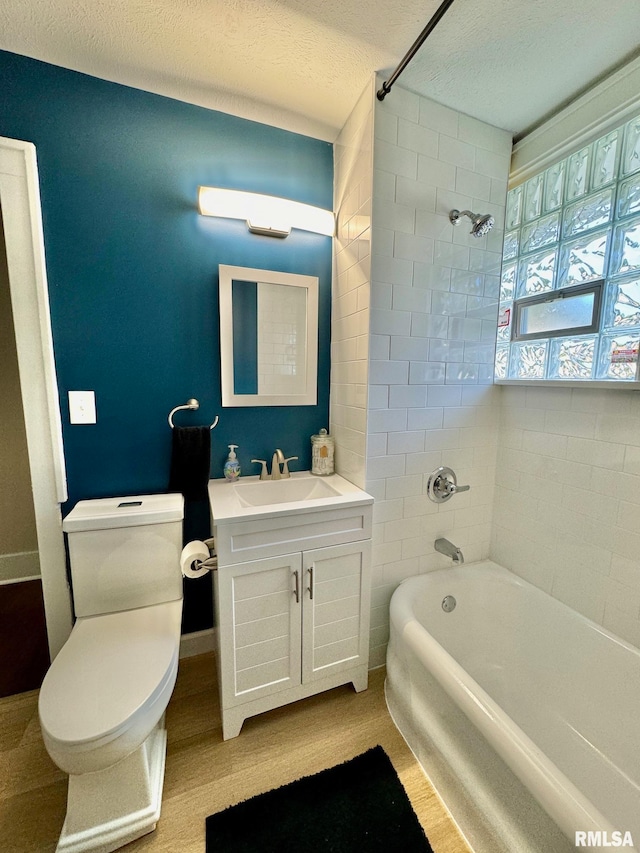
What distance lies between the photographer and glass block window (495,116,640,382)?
4.10ft

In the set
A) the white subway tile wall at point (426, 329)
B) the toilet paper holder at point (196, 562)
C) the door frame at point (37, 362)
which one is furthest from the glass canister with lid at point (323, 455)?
the door frame at point (37, 362)

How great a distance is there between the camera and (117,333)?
1.42m

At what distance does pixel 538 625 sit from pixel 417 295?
154 cm

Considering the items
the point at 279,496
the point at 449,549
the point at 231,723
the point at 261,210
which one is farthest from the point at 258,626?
the point at 261,210

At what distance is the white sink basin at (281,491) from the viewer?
1.57 m

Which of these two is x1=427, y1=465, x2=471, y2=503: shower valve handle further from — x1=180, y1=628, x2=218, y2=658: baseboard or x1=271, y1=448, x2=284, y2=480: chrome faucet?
x1=180, y1=628, x2=218, y2=658: baseboard

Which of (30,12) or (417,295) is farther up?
(30,12)

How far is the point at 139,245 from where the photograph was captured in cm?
141

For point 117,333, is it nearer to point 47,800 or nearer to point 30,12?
point 30,12

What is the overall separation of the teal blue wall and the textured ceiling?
12cm

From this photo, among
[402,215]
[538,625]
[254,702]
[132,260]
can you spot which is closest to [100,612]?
[254,702]

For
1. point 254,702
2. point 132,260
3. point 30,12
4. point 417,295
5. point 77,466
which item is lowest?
point 254,702

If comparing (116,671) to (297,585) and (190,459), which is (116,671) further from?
(190,459)

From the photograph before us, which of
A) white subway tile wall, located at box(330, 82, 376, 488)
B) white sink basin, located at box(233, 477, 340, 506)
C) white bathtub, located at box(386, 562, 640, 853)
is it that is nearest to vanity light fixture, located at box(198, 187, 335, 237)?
white subway tile wall, located at box(330, 82, 376, 488)
